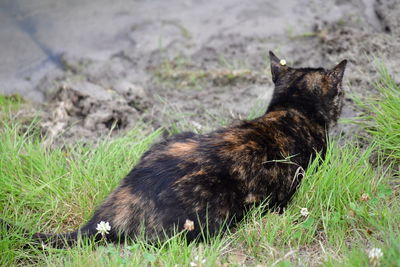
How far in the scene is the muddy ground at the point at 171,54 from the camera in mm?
5582

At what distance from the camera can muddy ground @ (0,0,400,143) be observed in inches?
220

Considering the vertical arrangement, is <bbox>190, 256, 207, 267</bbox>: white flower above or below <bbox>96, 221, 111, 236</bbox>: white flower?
below

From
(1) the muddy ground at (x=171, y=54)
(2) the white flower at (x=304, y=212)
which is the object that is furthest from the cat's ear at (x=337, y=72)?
(2) the white flower at (x=304, y=212)

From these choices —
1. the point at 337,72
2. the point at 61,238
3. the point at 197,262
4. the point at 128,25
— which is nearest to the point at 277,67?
the point at 337,72

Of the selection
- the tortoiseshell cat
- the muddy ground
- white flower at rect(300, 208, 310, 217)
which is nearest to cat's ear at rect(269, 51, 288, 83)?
the tortoiseshell cat

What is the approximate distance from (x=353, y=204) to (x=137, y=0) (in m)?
4.99

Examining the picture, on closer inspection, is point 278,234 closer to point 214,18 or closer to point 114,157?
point 114,157

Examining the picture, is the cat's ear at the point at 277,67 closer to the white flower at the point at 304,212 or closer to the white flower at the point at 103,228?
the white flower at the point at 304,212

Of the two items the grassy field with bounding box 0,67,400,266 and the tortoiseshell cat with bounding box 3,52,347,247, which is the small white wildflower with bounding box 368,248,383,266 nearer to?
the grassy field with bounding box 0,67,400,266

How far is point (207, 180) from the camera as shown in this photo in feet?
12.1

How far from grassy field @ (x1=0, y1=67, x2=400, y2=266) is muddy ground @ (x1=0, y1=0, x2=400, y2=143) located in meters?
0.59

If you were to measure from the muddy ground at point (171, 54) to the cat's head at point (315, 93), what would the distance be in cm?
56

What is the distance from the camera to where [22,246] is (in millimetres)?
3826

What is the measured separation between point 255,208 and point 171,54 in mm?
3347
